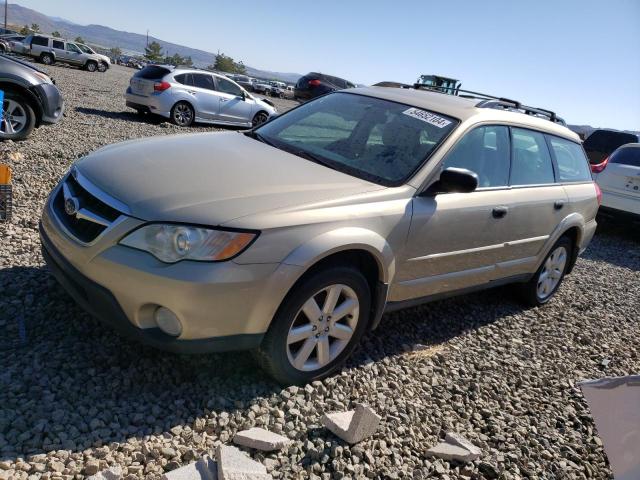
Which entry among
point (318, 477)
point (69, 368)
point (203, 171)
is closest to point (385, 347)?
point (318, 477)

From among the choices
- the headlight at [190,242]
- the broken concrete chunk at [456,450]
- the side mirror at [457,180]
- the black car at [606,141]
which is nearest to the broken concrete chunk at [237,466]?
the headlight at [190,242]

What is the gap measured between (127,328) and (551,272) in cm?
418

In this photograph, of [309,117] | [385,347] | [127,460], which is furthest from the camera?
[309,117]

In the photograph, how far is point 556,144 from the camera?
16.2 ft

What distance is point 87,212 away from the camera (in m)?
2.80

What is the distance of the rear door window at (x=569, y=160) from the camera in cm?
492

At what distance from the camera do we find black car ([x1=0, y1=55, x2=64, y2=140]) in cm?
755

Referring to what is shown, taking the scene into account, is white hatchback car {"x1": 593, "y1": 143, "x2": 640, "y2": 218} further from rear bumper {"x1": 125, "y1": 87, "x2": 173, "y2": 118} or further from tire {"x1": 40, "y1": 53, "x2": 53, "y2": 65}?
tire {"x1": 40, "y1": 53, "x2": 53, "y2": 65}

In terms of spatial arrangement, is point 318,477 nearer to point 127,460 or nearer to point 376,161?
point 127,460

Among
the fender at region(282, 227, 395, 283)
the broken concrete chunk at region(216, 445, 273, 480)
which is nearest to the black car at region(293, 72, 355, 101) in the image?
the fender at region(282, 227, 395, 283)

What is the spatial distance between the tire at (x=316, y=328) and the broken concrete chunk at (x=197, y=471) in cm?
66

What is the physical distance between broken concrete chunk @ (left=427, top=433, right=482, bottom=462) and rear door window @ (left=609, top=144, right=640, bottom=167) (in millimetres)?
8007

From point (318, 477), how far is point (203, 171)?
173cm

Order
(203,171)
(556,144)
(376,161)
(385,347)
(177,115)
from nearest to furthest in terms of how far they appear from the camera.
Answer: (203,171) < (376,161) < (385,347) < (556,144) < (177,115)
